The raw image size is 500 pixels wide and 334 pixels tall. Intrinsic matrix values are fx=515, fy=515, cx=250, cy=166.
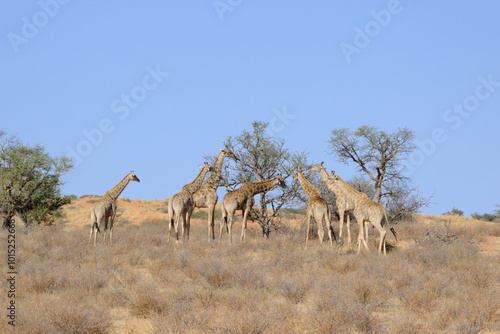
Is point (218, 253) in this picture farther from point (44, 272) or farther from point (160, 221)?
point (160, 221)

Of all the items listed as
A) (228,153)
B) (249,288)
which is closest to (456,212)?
(228,153)

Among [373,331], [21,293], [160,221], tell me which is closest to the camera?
[373,331]

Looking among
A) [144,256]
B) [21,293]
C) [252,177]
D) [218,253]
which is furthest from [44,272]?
[252,177]

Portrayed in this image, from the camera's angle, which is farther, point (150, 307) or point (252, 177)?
point (252, 177)

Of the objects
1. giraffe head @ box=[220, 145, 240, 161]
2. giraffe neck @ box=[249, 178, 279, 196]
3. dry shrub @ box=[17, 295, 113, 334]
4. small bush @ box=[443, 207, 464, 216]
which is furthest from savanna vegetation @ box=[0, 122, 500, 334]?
small bush @ box=[443, 207, 464, 216]

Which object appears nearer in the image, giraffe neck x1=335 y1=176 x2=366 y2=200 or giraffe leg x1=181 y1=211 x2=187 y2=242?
Answer: giraffe neck x1=335 y1=176 x2=366 y2=200

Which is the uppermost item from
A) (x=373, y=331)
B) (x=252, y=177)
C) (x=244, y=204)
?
(x=252, y=177)

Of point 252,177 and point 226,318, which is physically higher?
point 252,177

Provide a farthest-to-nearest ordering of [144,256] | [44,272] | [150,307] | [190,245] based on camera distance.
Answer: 1. [190,245]
2. [144,256]
3. [44,272]
4. [150,307]

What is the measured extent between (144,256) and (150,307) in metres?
5.93

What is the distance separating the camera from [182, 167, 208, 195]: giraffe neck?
19377mm

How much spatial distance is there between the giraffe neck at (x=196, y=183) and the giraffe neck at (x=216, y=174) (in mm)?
251

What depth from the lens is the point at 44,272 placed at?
12.4 meters

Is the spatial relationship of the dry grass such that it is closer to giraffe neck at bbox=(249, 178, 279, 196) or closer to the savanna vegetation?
the savanna vegetation
